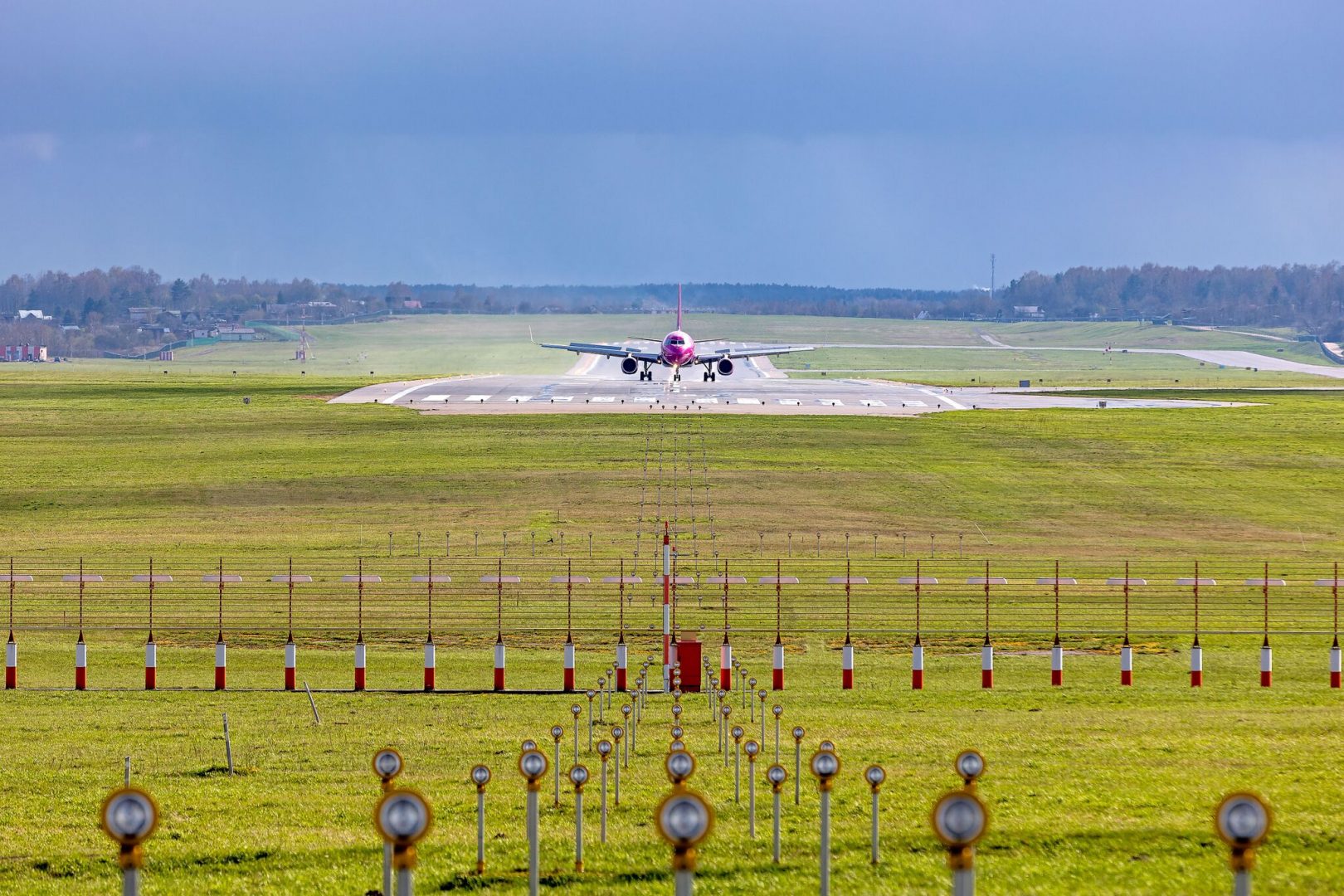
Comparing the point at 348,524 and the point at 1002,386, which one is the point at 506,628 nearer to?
the point at 348,524

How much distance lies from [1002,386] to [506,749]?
362ft

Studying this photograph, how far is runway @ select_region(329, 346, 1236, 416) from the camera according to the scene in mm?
91625

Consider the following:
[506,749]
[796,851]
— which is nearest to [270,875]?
→ [796,851]

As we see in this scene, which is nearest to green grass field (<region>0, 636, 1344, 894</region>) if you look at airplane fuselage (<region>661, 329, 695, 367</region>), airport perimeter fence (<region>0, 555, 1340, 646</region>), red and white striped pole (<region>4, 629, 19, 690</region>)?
red and white striped pole (<region>4, 629, 19, 690</region>)

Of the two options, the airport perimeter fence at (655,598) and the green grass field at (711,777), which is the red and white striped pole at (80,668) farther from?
the airport perimeter fence at (655,598)

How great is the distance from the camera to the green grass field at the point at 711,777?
14156 millimetres

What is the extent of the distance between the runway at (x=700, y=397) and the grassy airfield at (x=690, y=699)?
1179cm

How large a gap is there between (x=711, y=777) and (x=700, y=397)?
268 ft

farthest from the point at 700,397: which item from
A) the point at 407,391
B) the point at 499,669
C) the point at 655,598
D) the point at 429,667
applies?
the point at 429,667

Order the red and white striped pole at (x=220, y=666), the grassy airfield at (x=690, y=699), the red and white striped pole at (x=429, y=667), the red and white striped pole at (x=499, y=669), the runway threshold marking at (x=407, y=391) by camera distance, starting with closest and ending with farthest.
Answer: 1. the grassy airfield at (x=690, y=699)
2. the red and white striped pole at (x=499, y=669)
3. the red and white striped pole at (x=429, y=667)
4. the red and white striped pole at (x=220, y=666)
5. the runway threshold marking at (x=407, y=391)

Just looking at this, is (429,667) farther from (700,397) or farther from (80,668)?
(700,397)

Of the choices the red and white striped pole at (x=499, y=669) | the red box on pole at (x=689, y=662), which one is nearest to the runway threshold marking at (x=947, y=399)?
the red box on pole at (x=689, y=662)

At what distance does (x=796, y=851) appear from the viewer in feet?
48.9

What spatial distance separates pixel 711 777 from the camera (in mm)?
19109
